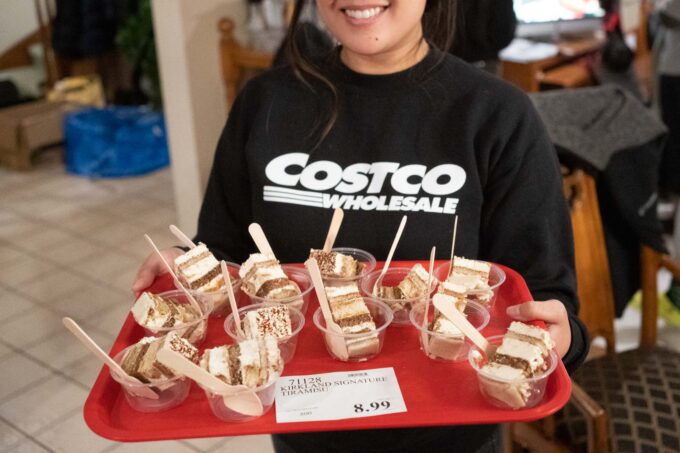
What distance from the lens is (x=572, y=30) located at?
11.8 ft

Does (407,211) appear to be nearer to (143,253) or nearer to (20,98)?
(143,253)

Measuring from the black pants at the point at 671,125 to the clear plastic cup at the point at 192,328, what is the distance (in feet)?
8.49

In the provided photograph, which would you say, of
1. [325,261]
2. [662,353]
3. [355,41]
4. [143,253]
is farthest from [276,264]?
[143,253]

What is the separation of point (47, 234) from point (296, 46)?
3200mm

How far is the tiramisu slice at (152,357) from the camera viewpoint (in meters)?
1.01

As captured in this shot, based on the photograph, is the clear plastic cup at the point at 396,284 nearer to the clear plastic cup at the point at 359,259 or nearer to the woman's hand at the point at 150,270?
the clear plastic cup at the point at 359,259

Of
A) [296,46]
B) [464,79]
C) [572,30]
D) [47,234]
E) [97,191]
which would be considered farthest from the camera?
[97,191]

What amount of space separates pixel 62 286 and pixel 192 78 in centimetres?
124

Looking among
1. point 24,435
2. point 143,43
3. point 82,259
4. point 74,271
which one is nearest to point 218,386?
point 24,435

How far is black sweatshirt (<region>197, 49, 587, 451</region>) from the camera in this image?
124cm

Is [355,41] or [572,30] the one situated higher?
[355,41]

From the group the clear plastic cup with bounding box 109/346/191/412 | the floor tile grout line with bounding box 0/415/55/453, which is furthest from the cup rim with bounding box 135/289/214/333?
the floor tile grout line with bounding box 0/415/55/453

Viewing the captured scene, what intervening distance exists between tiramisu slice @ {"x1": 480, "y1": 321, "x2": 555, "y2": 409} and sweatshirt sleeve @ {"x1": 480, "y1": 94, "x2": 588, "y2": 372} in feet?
0.69

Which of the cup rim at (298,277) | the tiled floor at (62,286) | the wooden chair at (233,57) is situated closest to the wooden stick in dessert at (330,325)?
the cup rim at (298,277)
